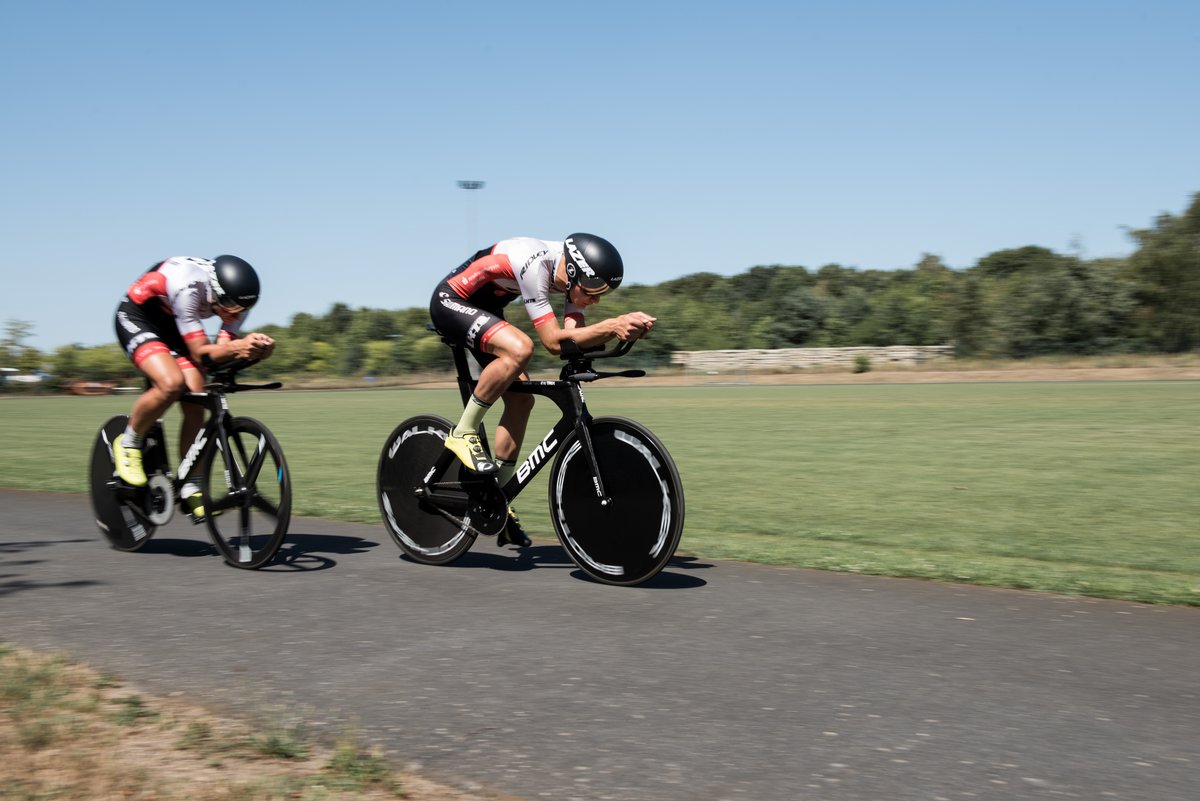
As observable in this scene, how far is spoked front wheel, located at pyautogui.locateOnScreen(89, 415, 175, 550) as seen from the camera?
7.14 metres

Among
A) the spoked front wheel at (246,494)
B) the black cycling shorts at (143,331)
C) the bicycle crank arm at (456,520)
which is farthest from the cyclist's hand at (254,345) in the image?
the bicycle crank arm at (456,520)

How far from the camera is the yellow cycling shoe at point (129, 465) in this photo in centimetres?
713

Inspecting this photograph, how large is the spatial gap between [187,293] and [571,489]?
101 inches

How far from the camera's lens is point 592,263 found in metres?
5.77

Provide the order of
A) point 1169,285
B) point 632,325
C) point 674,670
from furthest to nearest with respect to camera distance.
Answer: point 1169,285 → point 632,325 → point 674,670

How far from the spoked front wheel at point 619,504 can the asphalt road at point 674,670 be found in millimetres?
172

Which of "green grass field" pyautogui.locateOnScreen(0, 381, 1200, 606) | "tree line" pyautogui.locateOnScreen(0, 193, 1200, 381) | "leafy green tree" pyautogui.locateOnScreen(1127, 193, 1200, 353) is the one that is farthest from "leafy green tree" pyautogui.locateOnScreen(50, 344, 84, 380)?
"leafy green tree" pyautogui.locateOnScreen(1127, 193, 1200, 353)

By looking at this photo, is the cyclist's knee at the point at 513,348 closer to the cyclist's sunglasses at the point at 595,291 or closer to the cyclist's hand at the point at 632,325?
the cyclist's sunglasses at the point at 595,291

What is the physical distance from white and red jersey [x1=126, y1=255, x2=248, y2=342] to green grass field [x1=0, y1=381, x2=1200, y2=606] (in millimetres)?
2333

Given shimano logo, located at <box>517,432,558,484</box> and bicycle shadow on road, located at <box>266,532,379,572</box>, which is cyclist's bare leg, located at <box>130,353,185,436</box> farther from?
shimano logo, located at <box>517,432,558,484</box>

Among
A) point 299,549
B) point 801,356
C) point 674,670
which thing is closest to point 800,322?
point 801,356

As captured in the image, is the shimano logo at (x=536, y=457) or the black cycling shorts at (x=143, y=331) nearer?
the shimano logo at (x=536, y=457)

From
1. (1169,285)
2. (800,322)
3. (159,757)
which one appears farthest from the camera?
(800,322)

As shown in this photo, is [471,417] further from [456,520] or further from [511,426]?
[456,520]
